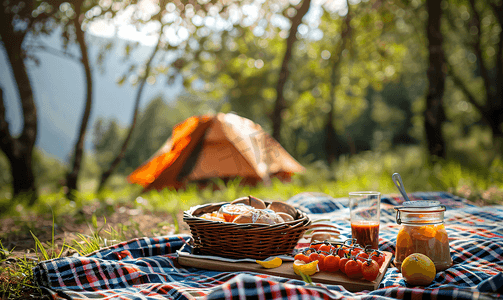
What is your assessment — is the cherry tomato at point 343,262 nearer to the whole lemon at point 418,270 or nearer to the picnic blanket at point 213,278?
the picnic blanket at point 213,278

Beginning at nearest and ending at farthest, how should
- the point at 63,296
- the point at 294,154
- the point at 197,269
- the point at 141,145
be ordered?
the point at 63,296 → the point at 197,269 → the point at 294,154 → the point at 141,145

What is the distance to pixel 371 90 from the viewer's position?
82.5ft

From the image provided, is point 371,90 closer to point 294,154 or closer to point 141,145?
point 141,145

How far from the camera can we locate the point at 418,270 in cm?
149

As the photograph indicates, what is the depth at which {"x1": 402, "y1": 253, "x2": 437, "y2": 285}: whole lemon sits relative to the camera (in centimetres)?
149

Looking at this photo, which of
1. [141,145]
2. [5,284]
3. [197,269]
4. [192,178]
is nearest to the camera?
[5,284]

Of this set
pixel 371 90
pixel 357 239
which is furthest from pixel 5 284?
pixel 371 90

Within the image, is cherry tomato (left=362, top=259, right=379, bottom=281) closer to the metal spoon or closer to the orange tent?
the metal spoon

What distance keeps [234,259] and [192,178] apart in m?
3.45

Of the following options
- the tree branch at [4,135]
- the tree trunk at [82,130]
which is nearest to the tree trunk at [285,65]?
the tree trunk at [82,130]

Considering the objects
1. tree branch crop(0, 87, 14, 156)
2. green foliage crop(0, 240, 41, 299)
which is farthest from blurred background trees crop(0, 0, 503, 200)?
green foliage crop(0, 240, 41, 299)

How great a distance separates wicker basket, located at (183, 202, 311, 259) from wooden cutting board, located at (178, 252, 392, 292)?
0.20 ft

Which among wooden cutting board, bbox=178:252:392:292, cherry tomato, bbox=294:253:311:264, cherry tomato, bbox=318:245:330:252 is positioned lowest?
wooden cutting board, bbox=178:252:392:292

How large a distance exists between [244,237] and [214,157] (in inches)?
140
